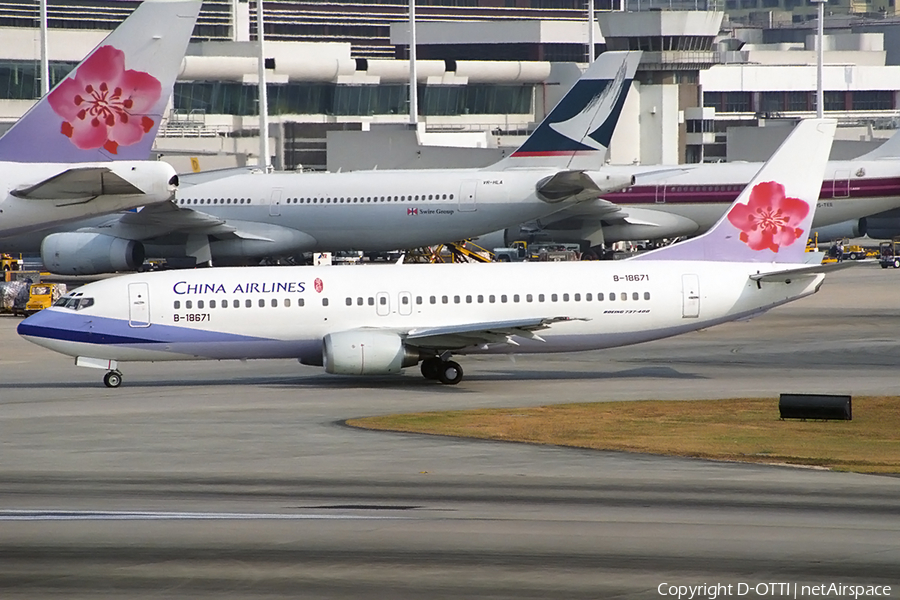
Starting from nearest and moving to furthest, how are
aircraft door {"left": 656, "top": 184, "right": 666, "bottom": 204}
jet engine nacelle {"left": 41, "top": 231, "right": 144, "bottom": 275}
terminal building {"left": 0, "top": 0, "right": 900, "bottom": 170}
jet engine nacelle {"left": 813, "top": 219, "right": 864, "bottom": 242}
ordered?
jet engine nacelle {"left": 41, "top": 231, "right": 144, "bottom": 275} → aircraft door {"left": 656, "top": 184, "right": 666, "bottom": 204} → jet engine nacelle {"left": 813, "top": 219, "right": 864, "bottom": 242} → terminal building {"left": 0, "top": 0, "right": 900, "bottom": 170}

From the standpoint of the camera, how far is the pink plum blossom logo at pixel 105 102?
31.2m

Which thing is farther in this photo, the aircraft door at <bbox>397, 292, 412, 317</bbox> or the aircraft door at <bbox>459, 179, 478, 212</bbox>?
the aircraft door at <bbox>459, 179, 478, 212</bbox>

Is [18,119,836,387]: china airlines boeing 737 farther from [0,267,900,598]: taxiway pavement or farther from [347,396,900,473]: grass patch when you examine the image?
[347,396,900,473]: grass patch

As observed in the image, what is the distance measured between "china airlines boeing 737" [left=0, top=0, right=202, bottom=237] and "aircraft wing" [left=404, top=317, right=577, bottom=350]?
28.7 ft

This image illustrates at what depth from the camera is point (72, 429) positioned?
30172 millimetres

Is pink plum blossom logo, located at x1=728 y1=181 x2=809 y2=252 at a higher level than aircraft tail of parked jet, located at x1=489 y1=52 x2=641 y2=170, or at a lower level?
lower

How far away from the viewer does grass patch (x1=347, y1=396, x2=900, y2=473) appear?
2633 centimetres

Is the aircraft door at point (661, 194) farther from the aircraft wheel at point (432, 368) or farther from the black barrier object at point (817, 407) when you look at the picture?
the black barrier object at point (817, 407)

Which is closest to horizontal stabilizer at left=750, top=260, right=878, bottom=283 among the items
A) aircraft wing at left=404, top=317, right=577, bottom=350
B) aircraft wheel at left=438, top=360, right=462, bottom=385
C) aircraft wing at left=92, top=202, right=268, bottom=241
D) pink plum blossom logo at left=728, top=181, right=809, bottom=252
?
pink plum blossom logo at left=728, top=181, right=809, bottom=252

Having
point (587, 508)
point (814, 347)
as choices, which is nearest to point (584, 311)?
point (814, 347)

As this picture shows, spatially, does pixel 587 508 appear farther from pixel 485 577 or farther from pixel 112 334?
pixel 112 334

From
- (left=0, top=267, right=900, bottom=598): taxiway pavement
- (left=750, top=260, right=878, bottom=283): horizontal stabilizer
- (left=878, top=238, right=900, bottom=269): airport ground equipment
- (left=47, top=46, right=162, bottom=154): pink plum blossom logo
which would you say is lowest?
(left=0, top=267, right=900, bottom=598): taxiway pavement

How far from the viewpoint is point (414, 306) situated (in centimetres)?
3766

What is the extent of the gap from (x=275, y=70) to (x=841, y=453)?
97038mm
